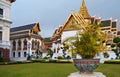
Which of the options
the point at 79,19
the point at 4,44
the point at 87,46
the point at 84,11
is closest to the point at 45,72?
the point at 87,46

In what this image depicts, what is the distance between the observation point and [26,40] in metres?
41.5

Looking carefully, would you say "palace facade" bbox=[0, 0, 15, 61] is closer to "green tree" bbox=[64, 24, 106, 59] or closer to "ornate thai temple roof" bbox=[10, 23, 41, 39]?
"ornate thai temple roof" bbox=[10, 23, 41, 39]

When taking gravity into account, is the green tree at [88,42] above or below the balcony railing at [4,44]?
below

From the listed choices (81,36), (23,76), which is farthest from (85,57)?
(23,76)

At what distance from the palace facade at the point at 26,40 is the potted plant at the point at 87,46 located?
30.5 meters

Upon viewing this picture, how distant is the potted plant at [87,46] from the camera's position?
941 centimetres

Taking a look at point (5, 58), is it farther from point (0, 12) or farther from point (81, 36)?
point (81, 36)

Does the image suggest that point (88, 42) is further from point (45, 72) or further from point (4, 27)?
point (4, 27)

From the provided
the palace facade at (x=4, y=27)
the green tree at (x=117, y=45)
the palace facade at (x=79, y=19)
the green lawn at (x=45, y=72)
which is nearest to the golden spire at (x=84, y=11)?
the palace facade at (x=79, y=19)

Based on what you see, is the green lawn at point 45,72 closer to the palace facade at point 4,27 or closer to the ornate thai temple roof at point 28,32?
the palace facade at point 4,27

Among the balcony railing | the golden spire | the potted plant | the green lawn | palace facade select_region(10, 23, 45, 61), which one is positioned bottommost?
the green lawn

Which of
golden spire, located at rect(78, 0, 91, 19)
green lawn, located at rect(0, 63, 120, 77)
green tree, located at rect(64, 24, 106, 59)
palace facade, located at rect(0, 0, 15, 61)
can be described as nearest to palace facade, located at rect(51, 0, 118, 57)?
golden spire, located at rect(78, 0, 91, 19)

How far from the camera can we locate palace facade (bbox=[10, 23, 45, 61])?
41.1m

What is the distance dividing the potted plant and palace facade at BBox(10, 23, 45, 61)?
30.5 meters
